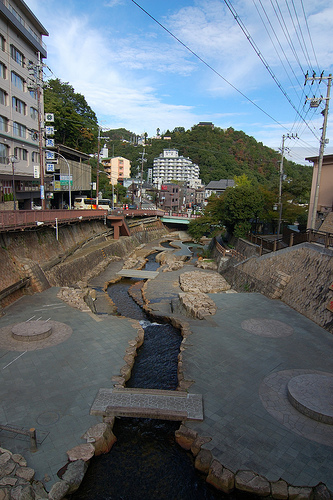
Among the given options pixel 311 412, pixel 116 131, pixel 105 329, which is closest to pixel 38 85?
pixel 105 329

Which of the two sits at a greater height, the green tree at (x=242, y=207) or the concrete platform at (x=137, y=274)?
the green tree at (x=242, y=207)

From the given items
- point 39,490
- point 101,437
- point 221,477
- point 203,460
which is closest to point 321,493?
point 221,477

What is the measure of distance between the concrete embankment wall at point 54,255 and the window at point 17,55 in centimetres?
1772

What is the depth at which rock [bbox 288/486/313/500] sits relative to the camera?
22.4 ft

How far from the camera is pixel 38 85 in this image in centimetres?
2375

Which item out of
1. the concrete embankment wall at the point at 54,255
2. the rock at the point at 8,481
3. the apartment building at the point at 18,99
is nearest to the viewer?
the rock at the point at 8,481

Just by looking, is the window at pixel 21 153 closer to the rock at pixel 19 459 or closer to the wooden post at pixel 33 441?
the wooden post at pixel 33 441

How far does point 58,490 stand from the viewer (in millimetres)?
6910

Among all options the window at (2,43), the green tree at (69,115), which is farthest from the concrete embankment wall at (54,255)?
the green tree at (69,115)

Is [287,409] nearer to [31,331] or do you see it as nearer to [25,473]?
[25,473]

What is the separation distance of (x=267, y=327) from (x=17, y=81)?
33878 mm

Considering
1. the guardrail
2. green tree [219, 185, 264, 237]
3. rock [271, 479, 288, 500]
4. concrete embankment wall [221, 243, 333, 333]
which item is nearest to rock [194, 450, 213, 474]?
rock [271, 479, 288, 500]

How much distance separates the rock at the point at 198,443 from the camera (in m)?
8.27

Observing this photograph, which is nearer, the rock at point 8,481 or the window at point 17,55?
the rock at point 8,481
